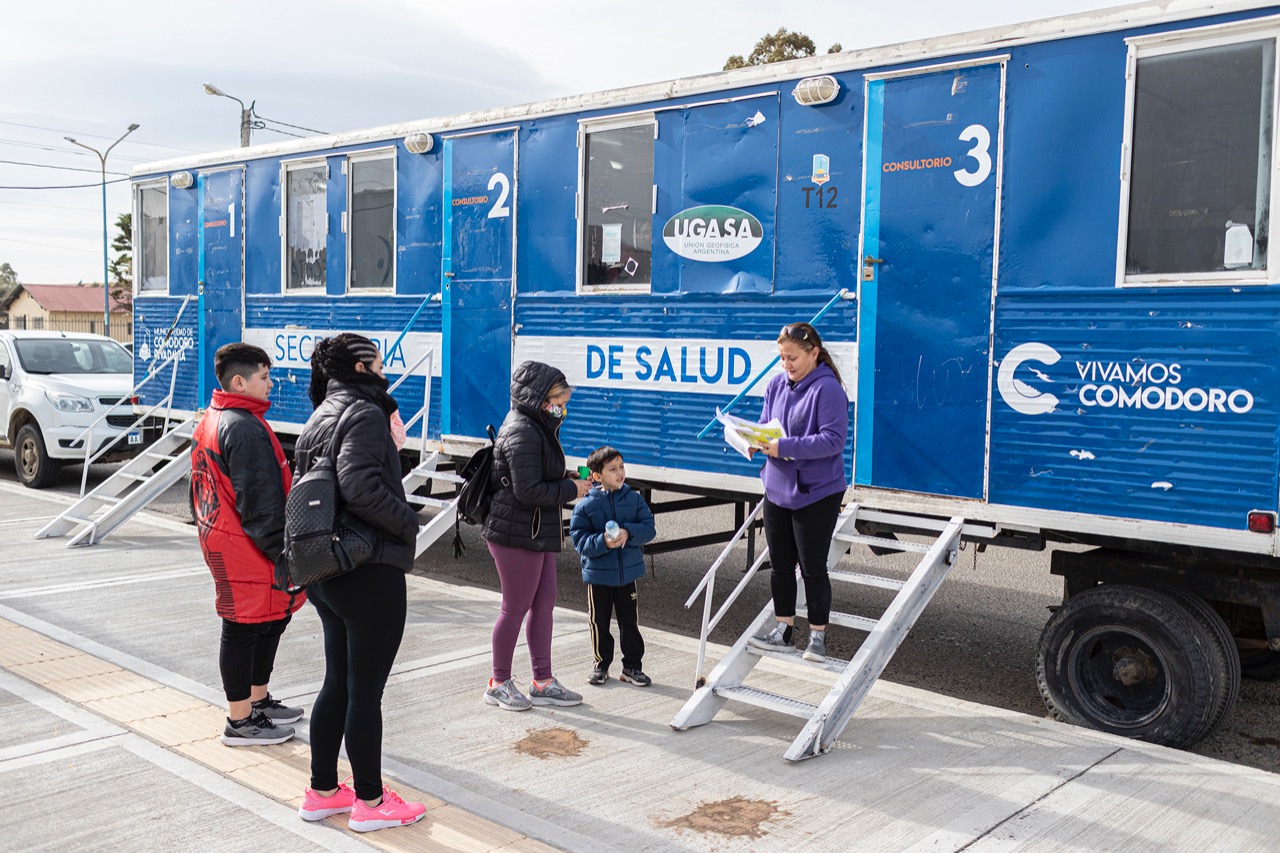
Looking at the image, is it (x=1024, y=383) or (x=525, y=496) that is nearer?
(x=525, y=496)

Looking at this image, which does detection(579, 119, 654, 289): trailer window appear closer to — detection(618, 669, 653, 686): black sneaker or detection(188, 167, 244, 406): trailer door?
detection(618, 669, 653, 686): black sneaker

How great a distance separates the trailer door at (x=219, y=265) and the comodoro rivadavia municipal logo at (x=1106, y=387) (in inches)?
293

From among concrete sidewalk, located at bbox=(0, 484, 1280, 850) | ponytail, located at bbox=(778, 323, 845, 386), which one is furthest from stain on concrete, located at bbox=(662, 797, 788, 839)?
ponytail, located at bbox=(778, 323, 845, 386)

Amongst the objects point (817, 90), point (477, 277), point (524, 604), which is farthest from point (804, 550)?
point (477, 277)

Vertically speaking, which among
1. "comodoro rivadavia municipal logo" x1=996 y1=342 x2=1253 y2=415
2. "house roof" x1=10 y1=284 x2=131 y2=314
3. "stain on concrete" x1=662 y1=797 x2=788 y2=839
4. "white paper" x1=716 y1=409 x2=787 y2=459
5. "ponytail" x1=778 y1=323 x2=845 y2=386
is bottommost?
"stain on concrete" x1=662 y1=797 x2=788 y2=839

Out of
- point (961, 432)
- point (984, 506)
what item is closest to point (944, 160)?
point (961, 432)

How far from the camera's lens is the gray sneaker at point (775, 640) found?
18.0 feet

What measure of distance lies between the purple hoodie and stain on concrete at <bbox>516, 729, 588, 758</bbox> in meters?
1.46

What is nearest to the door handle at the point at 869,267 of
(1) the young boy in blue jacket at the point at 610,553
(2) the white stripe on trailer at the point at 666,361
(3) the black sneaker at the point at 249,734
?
(2) the white stripe on trailer at the point at 666,361

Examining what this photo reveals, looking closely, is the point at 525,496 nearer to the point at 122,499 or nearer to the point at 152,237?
the point at 122,499

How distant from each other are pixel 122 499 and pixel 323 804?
6.98 metres

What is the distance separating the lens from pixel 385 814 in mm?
4004

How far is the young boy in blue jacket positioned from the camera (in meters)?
5.67

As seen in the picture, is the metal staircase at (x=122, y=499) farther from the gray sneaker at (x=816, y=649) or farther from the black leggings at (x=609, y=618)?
the gray sneaker at (x=816, y=649)
